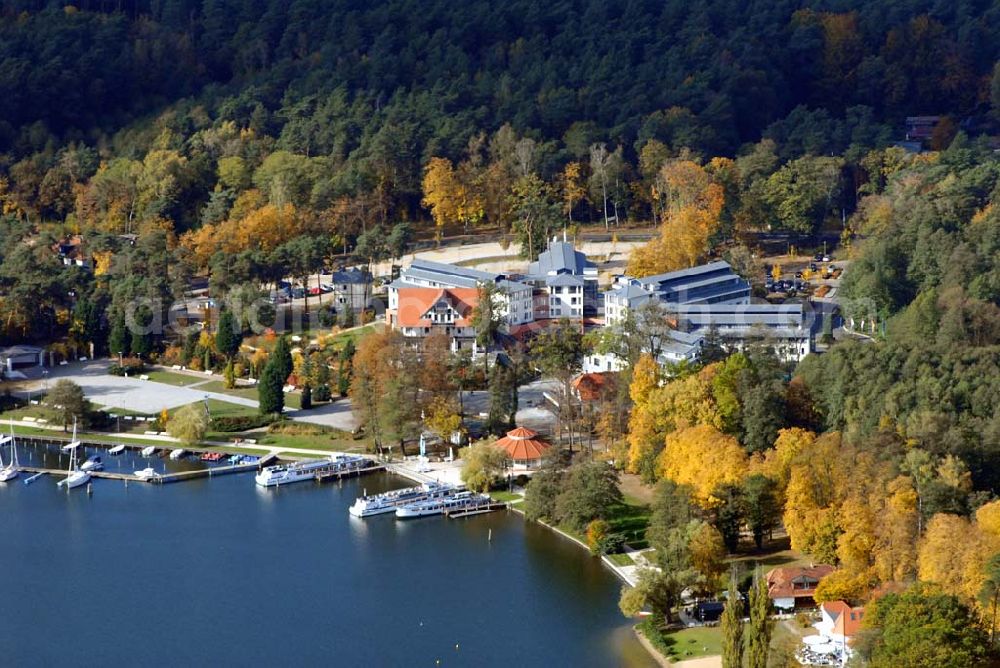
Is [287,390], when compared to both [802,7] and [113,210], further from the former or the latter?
[802,7]

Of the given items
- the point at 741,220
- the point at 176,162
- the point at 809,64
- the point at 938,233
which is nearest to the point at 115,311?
the point at 176,162

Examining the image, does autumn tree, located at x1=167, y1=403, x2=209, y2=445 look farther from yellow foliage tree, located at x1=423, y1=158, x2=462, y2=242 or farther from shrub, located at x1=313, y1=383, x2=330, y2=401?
yellow foliage tree, located at x1=423, y1=158, x2=462, y2=242

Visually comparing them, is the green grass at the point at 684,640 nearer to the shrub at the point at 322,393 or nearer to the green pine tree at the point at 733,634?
the green pine tree at the point at 733,634

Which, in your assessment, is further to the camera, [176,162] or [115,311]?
[176,162]

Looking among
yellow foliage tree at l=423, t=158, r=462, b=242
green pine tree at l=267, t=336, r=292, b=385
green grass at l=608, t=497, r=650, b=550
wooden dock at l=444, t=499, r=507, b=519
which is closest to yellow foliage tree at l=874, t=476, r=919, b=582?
green grass at l=608, t=497, r=650, b=550

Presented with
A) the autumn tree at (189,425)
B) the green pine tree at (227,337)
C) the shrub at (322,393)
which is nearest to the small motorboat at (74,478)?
the autumn tree at (189,425)

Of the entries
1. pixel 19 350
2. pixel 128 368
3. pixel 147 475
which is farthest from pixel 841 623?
pixel 19 350
